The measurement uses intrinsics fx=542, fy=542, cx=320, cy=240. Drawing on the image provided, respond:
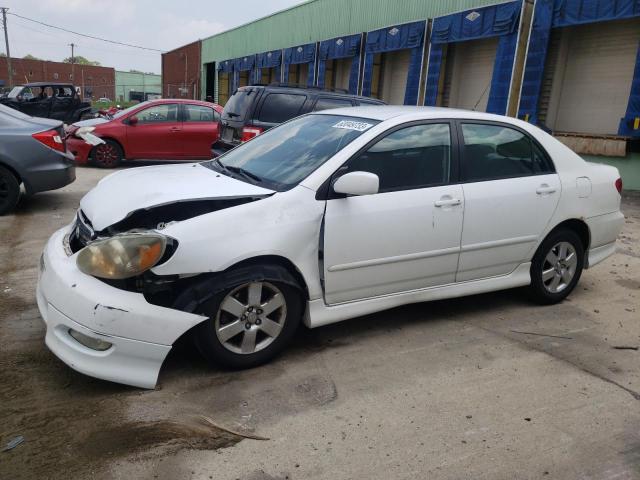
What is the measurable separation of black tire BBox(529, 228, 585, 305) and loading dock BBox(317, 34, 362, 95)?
16.2 metres

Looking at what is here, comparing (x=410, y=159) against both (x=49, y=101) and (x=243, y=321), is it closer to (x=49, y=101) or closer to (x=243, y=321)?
(x=243, y=321)

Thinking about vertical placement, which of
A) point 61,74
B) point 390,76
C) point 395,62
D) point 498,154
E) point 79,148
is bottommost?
point 79,148

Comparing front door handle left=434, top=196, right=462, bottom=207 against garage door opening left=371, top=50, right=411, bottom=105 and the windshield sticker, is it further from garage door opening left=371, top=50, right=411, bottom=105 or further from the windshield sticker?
garage door opening left=371, top=50, right=411, bottom=105

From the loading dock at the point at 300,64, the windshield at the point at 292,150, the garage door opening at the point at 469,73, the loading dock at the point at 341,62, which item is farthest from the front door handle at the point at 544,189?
the loading dock at the point at 300,64

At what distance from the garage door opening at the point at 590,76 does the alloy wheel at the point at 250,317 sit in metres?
11.6

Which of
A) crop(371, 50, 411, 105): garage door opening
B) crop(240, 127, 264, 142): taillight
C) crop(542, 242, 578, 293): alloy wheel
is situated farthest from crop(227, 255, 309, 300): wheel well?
crop(371, 50, 411, 105): garage door opening

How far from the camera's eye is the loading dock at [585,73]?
1141cm

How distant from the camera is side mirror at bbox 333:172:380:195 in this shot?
10.9 ft

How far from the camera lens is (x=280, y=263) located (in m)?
3.33

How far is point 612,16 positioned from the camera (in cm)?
1135

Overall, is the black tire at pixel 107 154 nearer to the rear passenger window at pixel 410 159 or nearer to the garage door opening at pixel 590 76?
the rear passenger window at pixel 410 159

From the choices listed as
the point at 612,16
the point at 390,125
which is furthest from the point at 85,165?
the point at 612,16

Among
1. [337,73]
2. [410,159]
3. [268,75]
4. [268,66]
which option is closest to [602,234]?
[410,159]

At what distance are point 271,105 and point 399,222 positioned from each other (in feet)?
18.0
